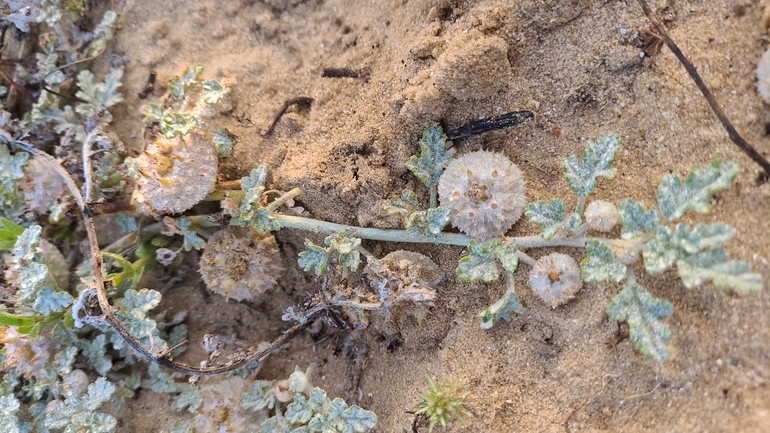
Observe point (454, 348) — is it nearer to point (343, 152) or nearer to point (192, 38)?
point (343, 152)

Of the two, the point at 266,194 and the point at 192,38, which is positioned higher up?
the point at 192,38

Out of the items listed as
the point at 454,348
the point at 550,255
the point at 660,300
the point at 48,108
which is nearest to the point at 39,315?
the point at 48,108

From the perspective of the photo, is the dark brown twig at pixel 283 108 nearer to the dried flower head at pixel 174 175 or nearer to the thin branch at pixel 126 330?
the dried flower head at pixel 174 175

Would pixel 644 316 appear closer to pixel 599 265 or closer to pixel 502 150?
pixel 599 265

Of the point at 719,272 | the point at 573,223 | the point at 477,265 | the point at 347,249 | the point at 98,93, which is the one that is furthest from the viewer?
the point at 98,93

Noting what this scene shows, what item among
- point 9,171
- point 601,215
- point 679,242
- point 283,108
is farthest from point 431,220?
point 9,171

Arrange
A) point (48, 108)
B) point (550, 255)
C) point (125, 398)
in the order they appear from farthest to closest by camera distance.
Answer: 1. point (48, 108)
2. point (125, 398)
3. point (550, 255)
